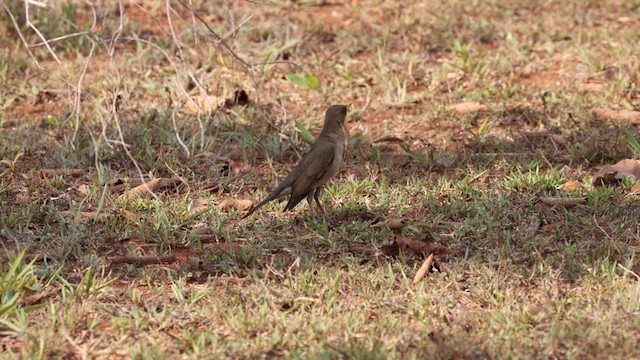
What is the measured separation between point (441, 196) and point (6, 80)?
3.65 meters

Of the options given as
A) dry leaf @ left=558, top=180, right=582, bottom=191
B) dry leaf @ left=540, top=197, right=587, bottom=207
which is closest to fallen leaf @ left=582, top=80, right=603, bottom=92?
dry leaf @ left=558, top=180, right=582, bottom=191

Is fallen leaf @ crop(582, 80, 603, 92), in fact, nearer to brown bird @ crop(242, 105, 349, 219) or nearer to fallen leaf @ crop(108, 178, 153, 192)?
brown bird @ crop(242, 105, 349, 219)

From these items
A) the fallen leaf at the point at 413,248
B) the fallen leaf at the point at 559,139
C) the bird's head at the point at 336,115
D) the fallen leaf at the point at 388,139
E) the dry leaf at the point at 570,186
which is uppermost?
the bird's head at the point at 336,115

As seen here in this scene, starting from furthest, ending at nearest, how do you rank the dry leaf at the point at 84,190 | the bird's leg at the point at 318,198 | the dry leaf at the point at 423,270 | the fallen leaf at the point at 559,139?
the fallen leaf at the point at 559,139
the dry leaf at the point at 84,190
the bird's leg at the point at 318,198
the dry leaf at the point at 423,270

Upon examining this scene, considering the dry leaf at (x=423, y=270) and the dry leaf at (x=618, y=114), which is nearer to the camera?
the dry leaf at (x=423, y=270)

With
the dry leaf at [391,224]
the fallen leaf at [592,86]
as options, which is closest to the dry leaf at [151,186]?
the dry leaf at [391,224]

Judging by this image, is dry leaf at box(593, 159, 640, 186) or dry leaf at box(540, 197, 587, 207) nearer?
dry leaf at box(540, 197, 587, 207)

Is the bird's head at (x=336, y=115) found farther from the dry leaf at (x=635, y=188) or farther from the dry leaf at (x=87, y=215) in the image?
the dry leaf at (x=635, y=188)

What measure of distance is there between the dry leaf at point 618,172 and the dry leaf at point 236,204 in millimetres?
1936

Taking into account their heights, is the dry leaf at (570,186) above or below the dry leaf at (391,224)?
below

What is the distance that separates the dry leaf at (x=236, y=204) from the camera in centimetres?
600

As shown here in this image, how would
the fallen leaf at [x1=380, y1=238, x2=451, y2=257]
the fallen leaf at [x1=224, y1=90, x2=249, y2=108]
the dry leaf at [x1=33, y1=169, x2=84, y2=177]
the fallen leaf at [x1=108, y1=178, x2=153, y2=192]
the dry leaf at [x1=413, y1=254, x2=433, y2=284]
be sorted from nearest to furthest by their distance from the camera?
the dry leaf at [x1=413, y1=254, x2=433, y2=284] → the fallen leaf at [x1=380, y1=238, x2=451, y2=257] → the fallen leaf at [x1=108, y1=178, x2=153, y2=192] → the dry leaf at [x1=33, y1=169, x2=84, y2=177] → the fallen leaf at [x1=224, y1=90, x2=249, y2=108]

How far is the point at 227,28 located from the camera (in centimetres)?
919

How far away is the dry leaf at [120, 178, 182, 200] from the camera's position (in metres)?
6.14
